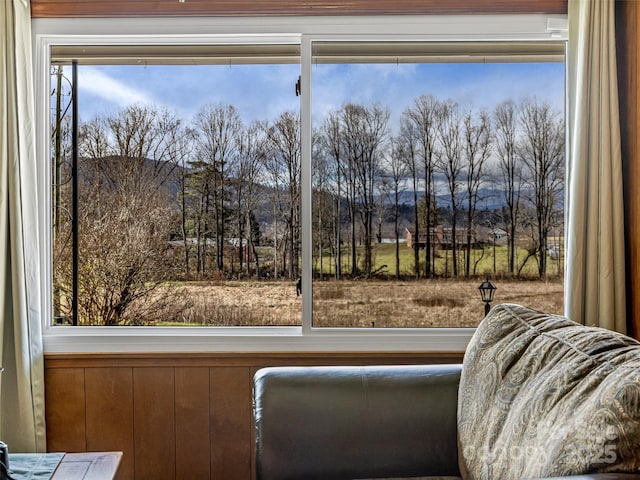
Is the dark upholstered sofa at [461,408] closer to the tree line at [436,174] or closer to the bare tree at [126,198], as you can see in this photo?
the tree line at [436,174]

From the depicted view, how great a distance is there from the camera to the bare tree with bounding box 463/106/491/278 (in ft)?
8.33

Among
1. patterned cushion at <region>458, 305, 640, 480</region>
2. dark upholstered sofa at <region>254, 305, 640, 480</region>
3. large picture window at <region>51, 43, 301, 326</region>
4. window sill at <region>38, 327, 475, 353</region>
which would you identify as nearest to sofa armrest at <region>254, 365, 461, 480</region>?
dark upholstered sofa at <region>254, 305, 640, 480</region>

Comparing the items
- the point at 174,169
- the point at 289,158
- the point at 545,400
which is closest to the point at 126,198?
the point at 174,169

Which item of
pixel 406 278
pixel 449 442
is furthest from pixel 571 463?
pixel 406 278

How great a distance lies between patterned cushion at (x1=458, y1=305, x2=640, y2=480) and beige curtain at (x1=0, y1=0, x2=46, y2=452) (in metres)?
1.72

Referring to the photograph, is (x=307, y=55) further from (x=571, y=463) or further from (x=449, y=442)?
(x=571, y=463)

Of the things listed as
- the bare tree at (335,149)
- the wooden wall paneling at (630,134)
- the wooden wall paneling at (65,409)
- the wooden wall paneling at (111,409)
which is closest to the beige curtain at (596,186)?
the wooden wall paneling at (630,134)

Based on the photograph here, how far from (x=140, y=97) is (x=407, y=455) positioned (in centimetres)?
187

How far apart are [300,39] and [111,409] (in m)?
1.77

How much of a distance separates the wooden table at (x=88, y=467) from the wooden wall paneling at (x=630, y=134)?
1.96 metres

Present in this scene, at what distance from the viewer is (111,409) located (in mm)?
2475

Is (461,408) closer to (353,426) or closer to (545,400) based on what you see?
(353,426)

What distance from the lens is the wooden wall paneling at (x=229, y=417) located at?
2.48 m

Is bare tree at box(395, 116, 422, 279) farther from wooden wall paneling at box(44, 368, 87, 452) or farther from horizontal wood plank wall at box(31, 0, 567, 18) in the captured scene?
wooden wall paneling at box(44, 368, 87, 452)
